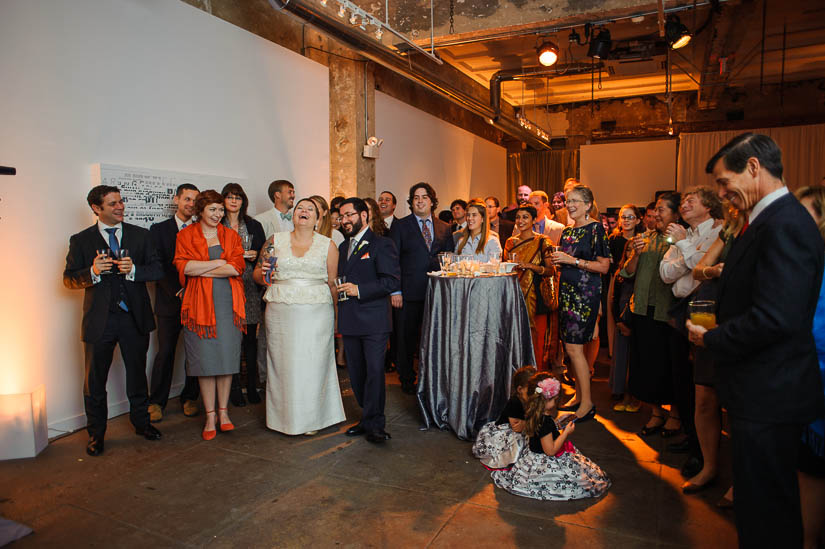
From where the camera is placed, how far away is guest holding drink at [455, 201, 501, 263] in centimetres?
438

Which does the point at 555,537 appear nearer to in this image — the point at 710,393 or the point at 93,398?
the point at 710,393

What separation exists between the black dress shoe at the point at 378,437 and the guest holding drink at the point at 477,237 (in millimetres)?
1538

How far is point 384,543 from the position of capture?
2461 mm

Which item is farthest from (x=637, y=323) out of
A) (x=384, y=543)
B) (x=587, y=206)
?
(x=384, y=543)

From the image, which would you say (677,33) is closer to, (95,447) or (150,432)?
(150,432)

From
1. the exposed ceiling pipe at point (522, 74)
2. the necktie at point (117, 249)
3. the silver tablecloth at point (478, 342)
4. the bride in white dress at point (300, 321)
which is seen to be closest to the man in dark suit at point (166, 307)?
the necktie at point (117, 249)

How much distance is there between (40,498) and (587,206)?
374 centimetres

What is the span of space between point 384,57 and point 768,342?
516 cm

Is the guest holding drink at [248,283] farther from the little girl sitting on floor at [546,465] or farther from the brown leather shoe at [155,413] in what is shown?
the little girl sitting on floor at [546,465]

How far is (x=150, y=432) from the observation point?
3.72 m

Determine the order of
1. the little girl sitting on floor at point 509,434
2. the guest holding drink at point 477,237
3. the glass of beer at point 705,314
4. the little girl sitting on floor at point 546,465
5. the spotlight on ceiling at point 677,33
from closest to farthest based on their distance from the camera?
the glass of beer at point 705,314 < the little girl sitting on floor at point 546,465 < the little girl sitting on floor at point 509,434 < the guest holding drink at point 477,237 < the spotlight on ceiling at point 677,33

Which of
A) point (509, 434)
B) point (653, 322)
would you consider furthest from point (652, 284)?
point (509, 434)

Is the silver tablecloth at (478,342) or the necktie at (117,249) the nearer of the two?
the necktie at (117,249)

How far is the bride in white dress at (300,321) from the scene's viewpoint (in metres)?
3.65
